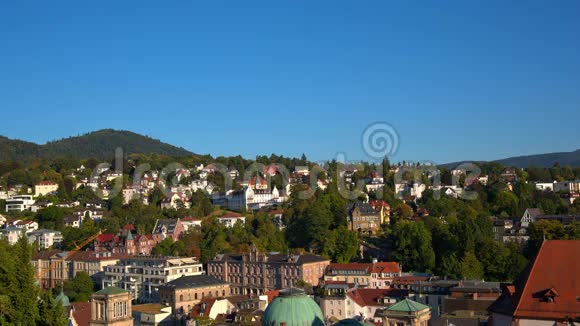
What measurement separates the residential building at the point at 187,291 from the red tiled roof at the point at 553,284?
115ft

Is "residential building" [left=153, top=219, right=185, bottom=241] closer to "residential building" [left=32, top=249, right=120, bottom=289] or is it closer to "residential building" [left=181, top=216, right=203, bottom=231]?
"residential building" [left=181, top=216, right=203, bottom=231]

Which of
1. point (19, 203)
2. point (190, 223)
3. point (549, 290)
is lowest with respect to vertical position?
point (549, 290)

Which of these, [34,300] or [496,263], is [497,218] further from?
[34,300]

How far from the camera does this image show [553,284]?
26.9 metres

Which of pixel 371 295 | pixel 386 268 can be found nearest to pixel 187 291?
pixel 371 295

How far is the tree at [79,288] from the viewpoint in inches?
2537

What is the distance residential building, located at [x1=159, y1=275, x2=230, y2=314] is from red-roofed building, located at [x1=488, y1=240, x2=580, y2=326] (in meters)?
34.9

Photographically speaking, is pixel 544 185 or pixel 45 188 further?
pixel 544 185

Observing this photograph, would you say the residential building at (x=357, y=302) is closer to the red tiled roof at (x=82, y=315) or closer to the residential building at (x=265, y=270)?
the residential building at (x=265, y=270)

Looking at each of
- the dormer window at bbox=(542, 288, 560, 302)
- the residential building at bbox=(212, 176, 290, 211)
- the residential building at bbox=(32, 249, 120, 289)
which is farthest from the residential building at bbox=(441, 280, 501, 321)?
the residential building at bbox=(212, 176, 290, 211)

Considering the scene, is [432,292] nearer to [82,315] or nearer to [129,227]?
[82,315]

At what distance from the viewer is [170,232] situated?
276 feet

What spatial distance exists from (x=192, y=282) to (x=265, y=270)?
8.71 metres

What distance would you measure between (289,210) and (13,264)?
6829cm
